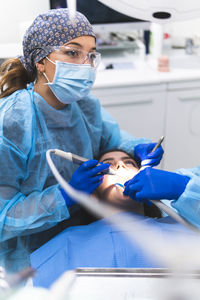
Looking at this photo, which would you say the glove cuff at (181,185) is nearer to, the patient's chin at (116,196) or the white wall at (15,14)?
the patient's chin at (116,196)

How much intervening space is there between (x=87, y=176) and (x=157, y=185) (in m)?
0.23

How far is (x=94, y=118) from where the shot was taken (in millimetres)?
1473

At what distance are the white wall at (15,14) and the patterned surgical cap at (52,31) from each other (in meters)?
0.64

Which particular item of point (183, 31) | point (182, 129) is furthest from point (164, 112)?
point (183, 31)

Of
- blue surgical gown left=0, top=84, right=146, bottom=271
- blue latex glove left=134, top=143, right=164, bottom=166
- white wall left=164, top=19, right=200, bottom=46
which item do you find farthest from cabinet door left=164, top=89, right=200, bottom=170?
blue surgical gown left=0, top=84, right=146, bottom=271

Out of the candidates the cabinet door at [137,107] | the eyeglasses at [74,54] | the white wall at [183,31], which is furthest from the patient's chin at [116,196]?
the white wall at [183,31]

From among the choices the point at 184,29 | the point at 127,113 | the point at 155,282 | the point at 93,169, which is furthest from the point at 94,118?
the point at 184,29

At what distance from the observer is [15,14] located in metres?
1.77

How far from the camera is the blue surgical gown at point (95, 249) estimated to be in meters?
1.03

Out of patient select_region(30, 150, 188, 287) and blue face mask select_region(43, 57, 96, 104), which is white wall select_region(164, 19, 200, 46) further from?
patient select_region(30, 150, 188, 287)

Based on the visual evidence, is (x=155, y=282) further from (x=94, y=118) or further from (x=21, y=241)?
(x=94, y=118)

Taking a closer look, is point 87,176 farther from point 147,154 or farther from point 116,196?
point 147,154

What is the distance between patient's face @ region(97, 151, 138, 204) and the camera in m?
1.28

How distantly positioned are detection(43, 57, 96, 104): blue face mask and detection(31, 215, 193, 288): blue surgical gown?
1.61 feet
